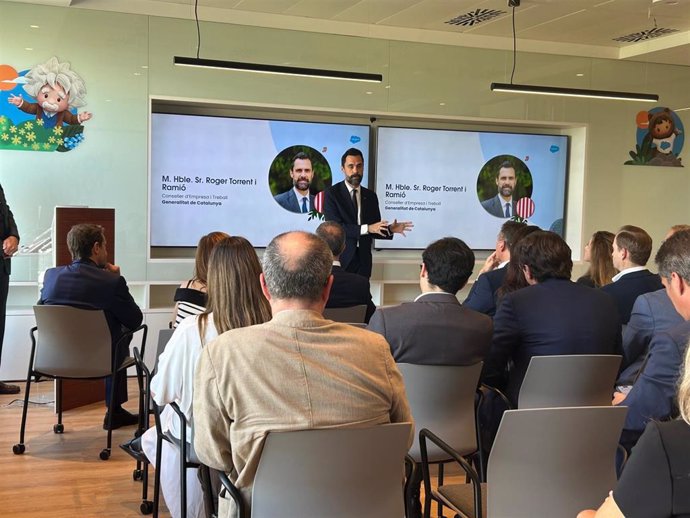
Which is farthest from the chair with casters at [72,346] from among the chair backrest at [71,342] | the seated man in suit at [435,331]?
the seated man in suit at [435,331]

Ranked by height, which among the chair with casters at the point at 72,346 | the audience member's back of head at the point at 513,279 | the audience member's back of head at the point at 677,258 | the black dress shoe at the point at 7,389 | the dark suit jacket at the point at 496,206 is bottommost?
the black dress shoe at the point at 7,389

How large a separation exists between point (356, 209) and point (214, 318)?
15.5 feet

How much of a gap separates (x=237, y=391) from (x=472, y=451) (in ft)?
5.31

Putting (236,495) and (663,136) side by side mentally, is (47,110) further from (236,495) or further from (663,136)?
(663,136)

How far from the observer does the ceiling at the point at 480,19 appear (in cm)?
707

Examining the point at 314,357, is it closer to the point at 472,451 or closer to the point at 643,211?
the point at 472,451

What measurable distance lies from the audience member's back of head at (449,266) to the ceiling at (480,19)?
4.29 metres

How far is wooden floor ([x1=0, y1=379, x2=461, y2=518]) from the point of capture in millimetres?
3879

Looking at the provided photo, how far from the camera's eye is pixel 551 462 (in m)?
2.34

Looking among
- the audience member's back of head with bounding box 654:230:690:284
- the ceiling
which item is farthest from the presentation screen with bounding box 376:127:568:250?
the audience member's back of head with bounding box 654:230:690:284

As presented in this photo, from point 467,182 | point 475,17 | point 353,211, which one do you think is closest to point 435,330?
point 353,211

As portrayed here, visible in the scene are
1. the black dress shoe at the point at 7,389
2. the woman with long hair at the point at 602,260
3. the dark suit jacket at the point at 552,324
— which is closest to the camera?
the dark suit jacket at the point at 552,324

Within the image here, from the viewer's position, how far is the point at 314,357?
2.04 metres

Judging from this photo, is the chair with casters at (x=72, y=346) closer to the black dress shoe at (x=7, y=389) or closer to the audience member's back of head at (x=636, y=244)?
the black dress shoe at (x=7, y=389)
